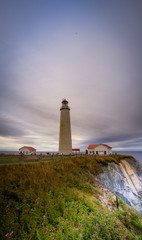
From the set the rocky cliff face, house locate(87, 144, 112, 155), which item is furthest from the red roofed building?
the rocky cliff face

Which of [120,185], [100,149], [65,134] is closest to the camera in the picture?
[120,185]

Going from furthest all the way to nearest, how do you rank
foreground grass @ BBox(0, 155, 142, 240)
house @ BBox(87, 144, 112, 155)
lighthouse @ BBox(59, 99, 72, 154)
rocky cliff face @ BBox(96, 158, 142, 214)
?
house @ BBox(87, 144, 112, 155) → lighthouse @ BBox(59, 99, 72, 154) → rocky cliff face @ BBox(96, 158, 142, 214) → foreground grass @ BBox(0, 155, 142, 240)

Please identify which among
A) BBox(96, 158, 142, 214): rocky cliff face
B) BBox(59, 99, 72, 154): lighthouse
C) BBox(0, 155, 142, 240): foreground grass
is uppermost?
BBox(59, 99, 72, 154): lighthouse

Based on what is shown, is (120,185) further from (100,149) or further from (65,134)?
(100,149)

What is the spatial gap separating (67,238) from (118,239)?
2436 mm

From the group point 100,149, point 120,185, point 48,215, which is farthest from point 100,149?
point 48,215

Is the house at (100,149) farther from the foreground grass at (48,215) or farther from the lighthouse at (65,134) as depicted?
the foreground grass at (48,215)

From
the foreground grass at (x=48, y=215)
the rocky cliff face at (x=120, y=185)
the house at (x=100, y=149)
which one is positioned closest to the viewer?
the foreground grass at (x=48, y=215)

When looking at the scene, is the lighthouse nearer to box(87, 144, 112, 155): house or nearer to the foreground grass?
the foreground grass

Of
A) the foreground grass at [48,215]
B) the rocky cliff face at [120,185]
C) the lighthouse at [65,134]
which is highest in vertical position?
the lighthouse at [65,134]

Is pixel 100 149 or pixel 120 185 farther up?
pixel 100 149

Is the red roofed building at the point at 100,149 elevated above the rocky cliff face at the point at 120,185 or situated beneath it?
elevated above

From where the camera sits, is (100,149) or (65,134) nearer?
(65,134)

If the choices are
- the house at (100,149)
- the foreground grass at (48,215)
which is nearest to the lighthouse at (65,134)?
the foreground grass at (48,215)
